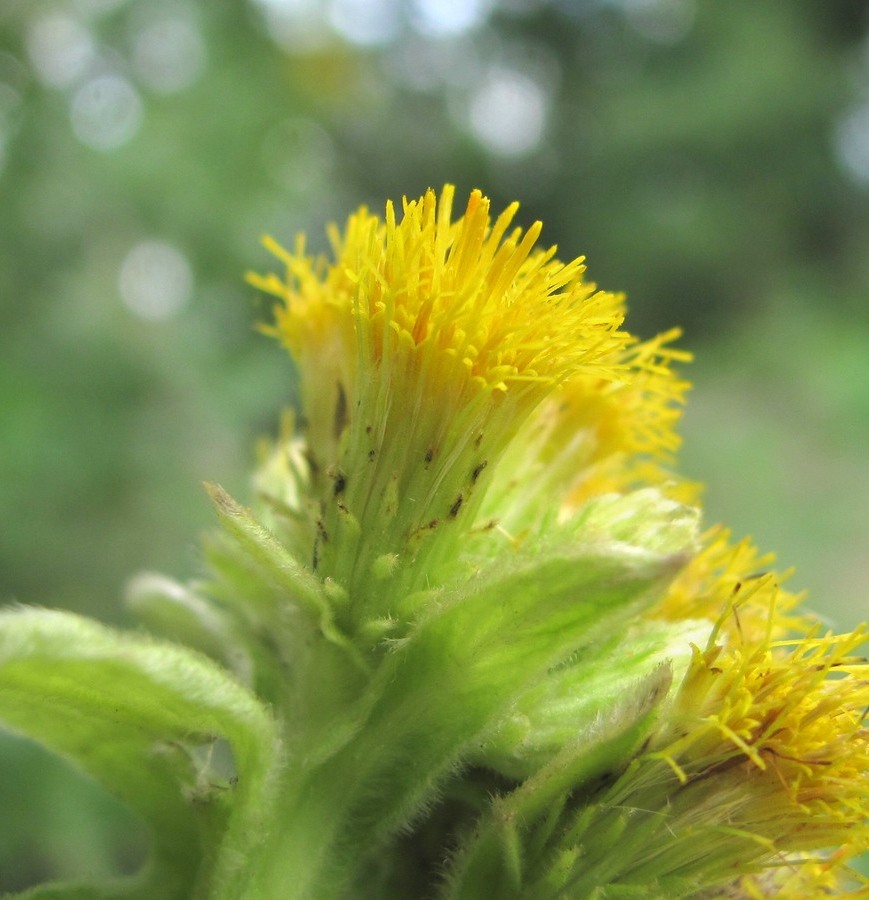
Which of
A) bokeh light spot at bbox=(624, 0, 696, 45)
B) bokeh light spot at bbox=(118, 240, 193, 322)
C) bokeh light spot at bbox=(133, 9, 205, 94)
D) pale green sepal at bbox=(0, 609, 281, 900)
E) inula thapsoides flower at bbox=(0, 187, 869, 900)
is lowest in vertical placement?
pale green sepal at bbox=(0, 609, 281, 900)

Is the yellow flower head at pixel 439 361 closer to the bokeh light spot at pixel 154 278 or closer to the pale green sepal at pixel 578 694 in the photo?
the pale green sepal at pixel 578 694

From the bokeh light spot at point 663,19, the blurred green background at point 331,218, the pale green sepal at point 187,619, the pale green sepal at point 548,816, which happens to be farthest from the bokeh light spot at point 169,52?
the bokeh light spot at point 663,19

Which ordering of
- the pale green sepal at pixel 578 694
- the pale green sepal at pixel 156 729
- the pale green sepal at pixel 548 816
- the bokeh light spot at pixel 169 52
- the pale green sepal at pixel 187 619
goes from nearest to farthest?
the pale green sepal at pixel 156 729, the pale green sepal at pixel 548 816, the pale green sepal at pixel 578 694, the pale green sepal at pixel 187 619, the bokeh light spot at pixel 169 52

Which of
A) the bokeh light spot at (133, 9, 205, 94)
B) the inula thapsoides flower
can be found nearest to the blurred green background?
the bokeh light spot at (133, 9, 205, 94)

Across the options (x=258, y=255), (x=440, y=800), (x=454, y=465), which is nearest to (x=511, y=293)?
(x=454, y=465)

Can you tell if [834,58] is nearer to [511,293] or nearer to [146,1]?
[146,1]

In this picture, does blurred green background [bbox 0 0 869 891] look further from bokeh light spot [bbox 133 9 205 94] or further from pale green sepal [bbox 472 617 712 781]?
pale green sepal [bbox 472 617 712 781]
